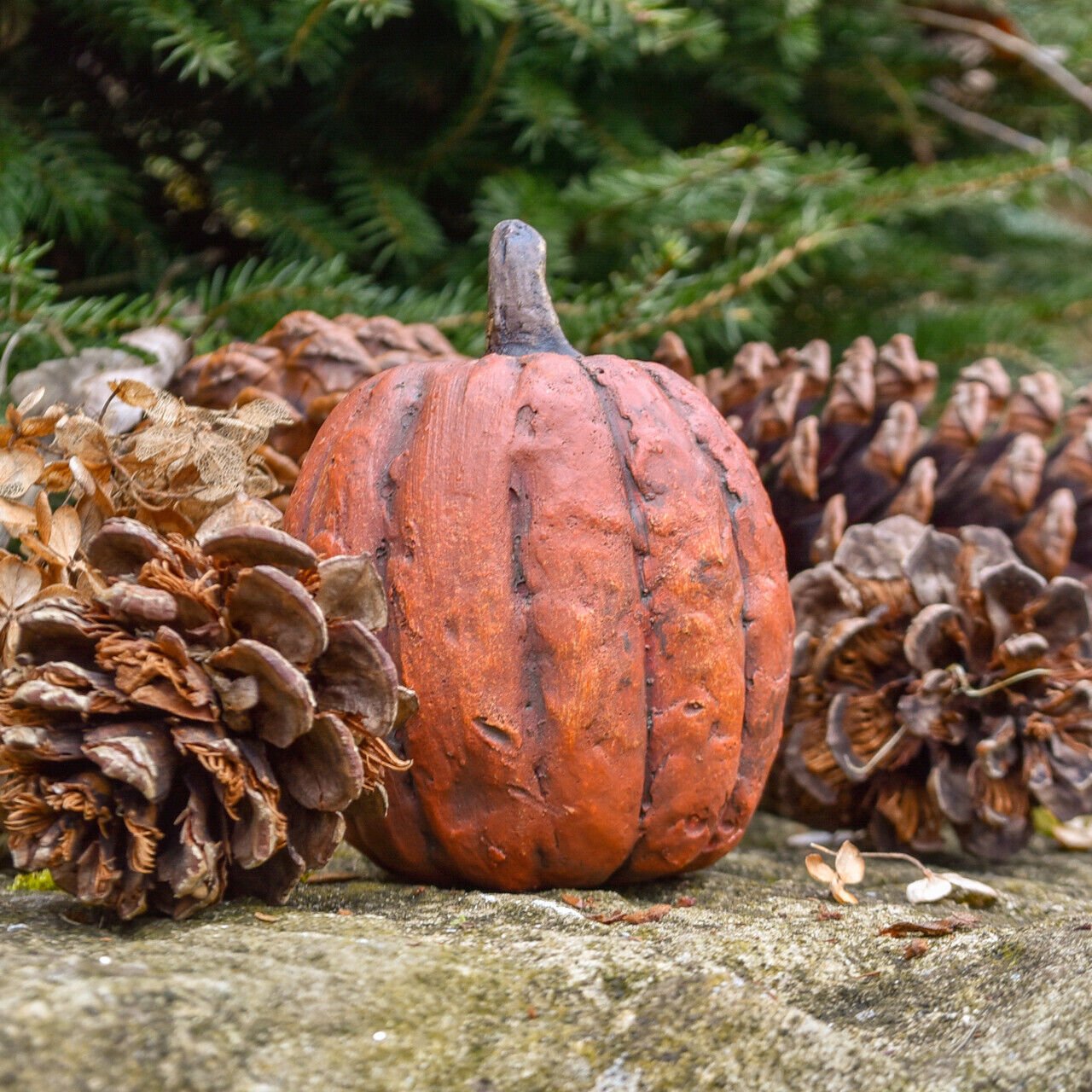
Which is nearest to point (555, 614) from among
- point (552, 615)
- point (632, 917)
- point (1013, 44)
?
point (552, 615)

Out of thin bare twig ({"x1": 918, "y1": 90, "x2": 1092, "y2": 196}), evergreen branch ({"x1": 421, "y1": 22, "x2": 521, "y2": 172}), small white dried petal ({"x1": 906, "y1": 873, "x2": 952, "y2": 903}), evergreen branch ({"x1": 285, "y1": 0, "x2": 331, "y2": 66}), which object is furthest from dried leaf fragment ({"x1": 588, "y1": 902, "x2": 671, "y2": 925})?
thin bare twig ({"x1": 918, "y1": 90, "x2": 1092, "y2": 196})

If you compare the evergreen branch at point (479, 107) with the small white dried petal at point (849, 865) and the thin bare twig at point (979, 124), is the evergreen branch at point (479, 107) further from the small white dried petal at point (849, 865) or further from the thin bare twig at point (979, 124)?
the small white dried petal at point (849, 865)

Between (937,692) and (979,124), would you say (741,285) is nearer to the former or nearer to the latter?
(937,692)

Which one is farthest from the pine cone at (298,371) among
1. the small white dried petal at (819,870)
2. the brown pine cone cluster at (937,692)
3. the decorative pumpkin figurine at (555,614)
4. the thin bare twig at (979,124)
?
the thin bare twig at (979,124)

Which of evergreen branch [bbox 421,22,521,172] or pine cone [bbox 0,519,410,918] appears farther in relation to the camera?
evergreen branch [bbox 421,22,521,172]

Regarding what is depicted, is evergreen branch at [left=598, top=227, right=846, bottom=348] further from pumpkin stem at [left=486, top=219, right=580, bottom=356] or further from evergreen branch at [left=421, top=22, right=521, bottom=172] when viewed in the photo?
pumpkin stem at [left=486, top=219, right=580, bottom=356]

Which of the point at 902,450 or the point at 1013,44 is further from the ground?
the point at 1013,44
